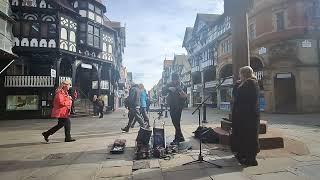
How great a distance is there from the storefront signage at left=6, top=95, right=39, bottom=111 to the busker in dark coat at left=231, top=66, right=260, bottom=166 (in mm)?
22334

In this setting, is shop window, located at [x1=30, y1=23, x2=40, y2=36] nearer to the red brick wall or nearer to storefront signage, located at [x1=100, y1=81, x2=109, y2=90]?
storefront signage, located at [x1=100, y1=81, x2=109, y2=90]

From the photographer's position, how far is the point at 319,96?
2255 cm

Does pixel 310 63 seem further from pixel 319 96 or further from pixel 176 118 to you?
pixel 176 118

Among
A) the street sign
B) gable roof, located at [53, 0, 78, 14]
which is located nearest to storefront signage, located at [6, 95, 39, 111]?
the street sign

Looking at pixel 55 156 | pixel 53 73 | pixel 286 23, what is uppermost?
pixel 286 23

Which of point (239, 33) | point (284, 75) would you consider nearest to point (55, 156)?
point (239, 33)

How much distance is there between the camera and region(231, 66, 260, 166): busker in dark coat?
5.15 meters

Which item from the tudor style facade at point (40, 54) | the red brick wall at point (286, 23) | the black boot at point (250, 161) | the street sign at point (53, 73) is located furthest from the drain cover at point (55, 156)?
→ the red brick wall at point (286, 23)

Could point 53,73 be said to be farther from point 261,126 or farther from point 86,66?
point 261,126

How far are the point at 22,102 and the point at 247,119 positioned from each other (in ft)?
75.9

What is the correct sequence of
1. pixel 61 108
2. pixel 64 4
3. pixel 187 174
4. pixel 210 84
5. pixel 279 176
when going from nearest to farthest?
pixel 279 176 < pixel 187 174 < pixel 61 108 < pixel 64 4 < pixel 210 84

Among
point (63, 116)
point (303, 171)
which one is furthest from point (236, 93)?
point (63, 116)

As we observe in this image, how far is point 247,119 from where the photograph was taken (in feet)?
17.3

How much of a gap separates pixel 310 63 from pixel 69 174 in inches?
899
